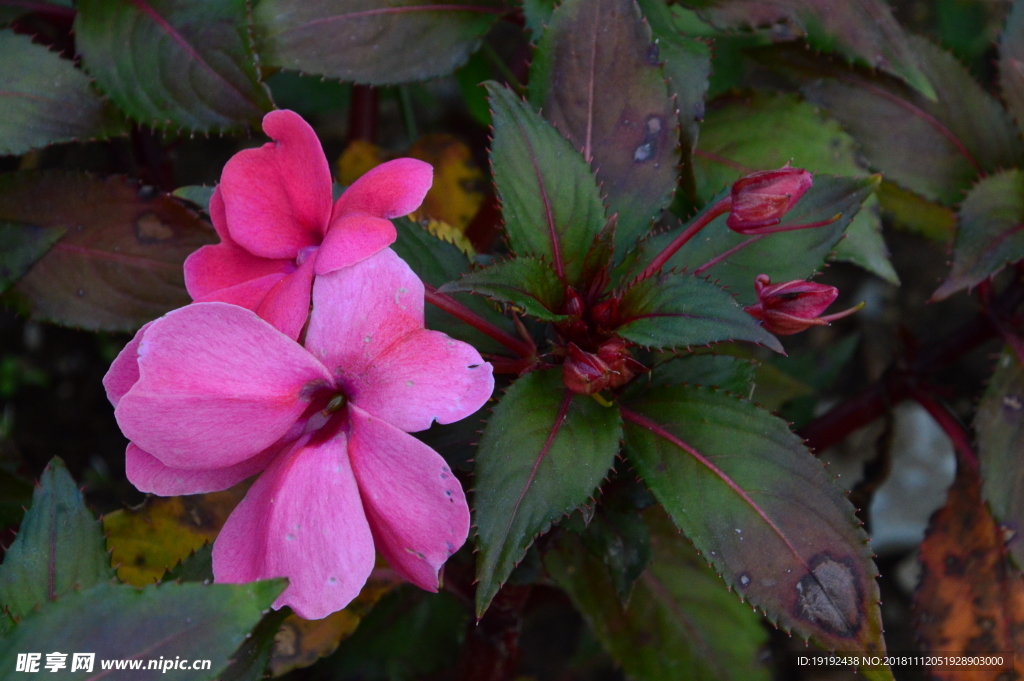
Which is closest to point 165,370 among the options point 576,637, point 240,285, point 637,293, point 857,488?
point 240,285

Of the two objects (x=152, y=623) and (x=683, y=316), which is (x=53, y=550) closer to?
(x=152, y=623)

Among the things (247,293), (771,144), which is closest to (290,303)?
(247,293)

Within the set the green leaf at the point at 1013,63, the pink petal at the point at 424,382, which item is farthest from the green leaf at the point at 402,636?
the green leaf at the point at 1013,63

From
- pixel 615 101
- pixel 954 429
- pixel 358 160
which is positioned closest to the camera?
pixel 615 101

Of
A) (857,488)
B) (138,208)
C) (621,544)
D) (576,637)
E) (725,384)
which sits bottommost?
(576,637)

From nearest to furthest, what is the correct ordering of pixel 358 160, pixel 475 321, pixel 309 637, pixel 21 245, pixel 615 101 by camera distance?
pixel 475 321 → pixel 615 101 → pixel 21 245 → pixel 309 637 → pixel 358 160

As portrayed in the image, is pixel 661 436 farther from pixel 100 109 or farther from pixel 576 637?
pixel 576 637

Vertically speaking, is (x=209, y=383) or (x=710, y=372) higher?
(x=209, y=383)

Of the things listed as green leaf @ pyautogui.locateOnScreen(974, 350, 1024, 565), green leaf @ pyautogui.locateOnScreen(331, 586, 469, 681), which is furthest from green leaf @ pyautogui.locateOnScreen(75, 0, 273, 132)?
green leaf @ pyautogui.locateOnScreen(974, 350, 1024, 565)

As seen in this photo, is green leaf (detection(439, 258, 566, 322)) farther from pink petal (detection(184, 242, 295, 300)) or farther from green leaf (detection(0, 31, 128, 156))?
green leaf (detection(0, 31, 128, 156))
